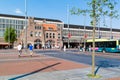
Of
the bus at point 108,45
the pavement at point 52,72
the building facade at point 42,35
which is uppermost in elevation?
the building facade at point 42,35

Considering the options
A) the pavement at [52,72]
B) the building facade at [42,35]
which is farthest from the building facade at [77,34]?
the pavement at [52,72]

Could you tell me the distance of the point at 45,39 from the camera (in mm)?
87625

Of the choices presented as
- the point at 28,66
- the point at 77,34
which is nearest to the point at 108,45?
the point at 28,66

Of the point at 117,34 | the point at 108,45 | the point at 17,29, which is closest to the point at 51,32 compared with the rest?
the point at 17,29

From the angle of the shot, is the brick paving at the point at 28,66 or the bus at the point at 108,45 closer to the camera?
the brick paving at the point at 28,66

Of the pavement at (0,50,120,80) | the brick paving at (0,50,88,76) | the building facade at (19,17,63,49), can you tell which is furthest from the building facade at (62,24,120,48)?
→ the pavement at (0,50,120,80)

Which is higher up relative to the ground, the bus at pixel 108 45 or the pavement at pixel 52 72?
the bus at pixel 108 45

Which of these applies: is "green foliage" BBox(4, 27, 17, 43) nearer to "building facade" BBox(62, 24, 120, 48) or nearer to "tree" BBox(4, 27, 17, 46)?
"tree" BBox(4, 27, 17, 46)

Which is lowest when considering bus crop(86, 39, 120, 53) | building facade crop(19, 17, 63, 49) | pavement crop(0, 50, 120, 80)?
pavement crop(0, 50, 120, 80)

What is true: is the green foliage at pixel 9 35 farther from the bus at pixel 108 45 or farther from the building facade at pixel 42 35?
the bus at pixel 108 45

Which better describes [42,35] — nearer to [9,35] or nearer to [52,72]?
[9,35]

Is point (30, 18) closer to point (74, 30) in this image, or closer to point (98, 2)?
point (74, 30)

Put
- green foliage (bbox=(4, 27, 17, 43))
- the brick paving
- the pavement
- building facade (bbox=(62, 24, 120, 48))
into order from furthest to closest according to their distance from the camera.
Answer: building facade (bbox=(62, 24, 120, 48)) < green foliage (bbox=(4, 27, 17, 43)) < the brick paving < the pavement

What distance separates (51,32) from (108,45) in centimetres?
5023
